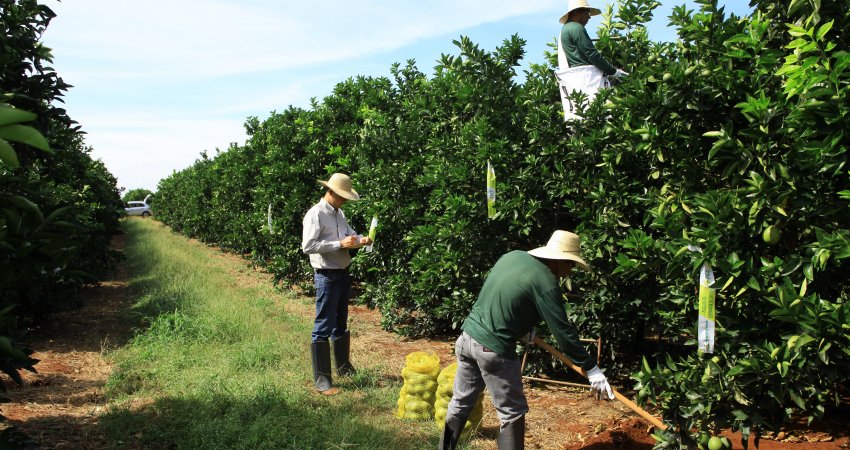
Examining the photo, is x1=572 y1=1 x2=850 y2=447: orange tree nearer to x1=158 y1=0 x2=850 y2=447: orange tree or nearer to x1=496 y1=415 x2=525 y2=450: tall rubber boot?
x1=158 y1=0 x2=850 y2=447: orange tree

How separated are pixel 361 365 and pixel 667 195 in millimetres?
3857

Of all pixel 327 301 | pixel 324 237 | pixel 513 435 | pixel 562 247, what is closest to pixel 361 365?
pixel 327 301

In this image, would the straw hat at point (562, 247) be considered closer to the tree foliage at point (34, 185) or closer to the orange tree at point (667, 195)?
the orange tree at point (667, 195)

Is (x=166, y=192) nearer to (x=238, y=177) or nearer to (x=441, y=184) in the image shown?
(x=238, y=177)

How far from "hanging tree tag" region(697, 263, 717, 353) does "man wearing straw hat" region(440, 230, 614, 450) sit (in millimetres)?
691

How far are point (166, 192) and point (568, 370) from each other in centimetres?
3798

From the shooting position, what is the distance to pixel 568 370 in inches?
265

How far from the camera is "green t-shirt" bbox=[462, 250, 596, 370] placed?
403cm

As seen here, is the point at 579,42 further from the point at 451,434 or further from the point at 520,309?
the point at 451,434

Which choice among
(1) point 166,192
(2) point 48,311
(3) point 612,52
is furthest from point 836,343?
(1) point 166,192

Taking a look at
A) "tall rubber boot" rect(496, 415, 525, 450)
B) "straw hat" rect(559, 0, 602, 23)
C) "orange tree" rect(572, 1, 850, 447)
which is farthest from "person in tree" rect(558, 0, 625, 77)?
"tall rubber boot" rect(496, 415, 525, 450)

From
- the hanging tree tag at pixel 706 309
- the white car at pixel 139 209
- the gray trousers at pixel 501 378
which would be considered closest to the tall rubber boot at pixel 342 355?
the gray trousers at pixel 501 378

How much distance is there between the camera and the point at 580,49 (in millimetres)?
6238

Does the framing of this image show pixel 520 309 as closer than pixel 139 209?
Yes
